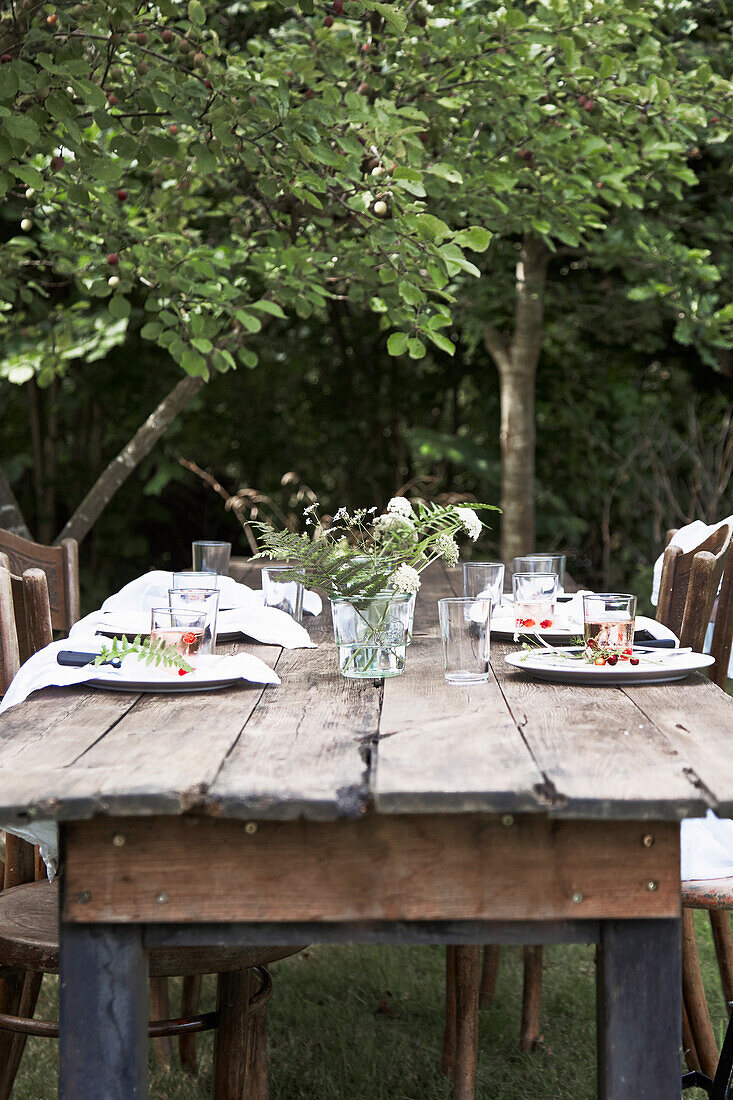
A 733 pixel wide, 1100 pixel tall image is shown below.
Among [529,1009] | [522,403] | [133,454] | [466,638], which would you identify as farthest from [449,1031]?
[522,403]

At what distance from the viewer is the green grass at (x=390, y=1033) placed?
2.04 m

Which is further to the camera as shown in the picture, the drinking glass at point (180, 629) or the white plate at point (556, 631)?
the white plate at point (556, 631)

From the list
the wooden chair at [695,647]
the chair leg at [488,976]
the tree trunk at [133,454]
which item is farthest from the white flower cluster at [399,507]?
the tree trunk at [133,454]

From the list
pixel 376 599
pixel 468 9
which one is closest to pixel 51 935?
pixel 376 599

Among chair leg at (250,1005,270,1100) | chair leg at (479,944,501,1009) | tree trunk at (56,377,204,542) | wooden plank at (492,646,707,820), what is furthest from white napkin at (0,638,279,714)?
tree trunk at (56,377,204,542)

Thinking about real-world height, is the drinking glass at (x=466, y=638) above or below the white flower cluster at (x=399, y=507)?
below

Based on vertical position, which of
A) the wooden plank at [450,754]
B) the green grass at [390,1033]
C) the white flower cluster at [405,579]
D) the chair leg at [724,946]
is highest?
the white flower cluster at [405,579]

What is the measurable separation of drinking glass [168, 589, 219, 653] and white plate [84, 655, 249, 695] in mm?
66

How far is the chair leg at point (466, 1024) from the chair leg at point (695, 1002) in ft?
1.19

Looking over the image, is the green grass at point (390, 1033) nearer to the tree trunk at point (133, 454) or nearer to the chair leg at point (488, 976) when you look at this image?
the chair leg at point (488, 976)

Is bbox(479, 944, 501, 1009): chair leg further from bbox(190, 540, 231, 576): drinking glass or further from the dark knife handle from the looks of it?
the dark knife handle

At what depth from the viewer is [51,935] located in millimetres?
1483

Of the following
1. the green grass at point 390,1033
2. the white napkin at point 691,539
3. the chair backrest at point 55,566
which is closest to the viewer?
the green grass at point 390,1033

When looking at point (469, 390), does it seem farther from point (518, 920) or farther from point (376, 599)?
point (518, 920)
